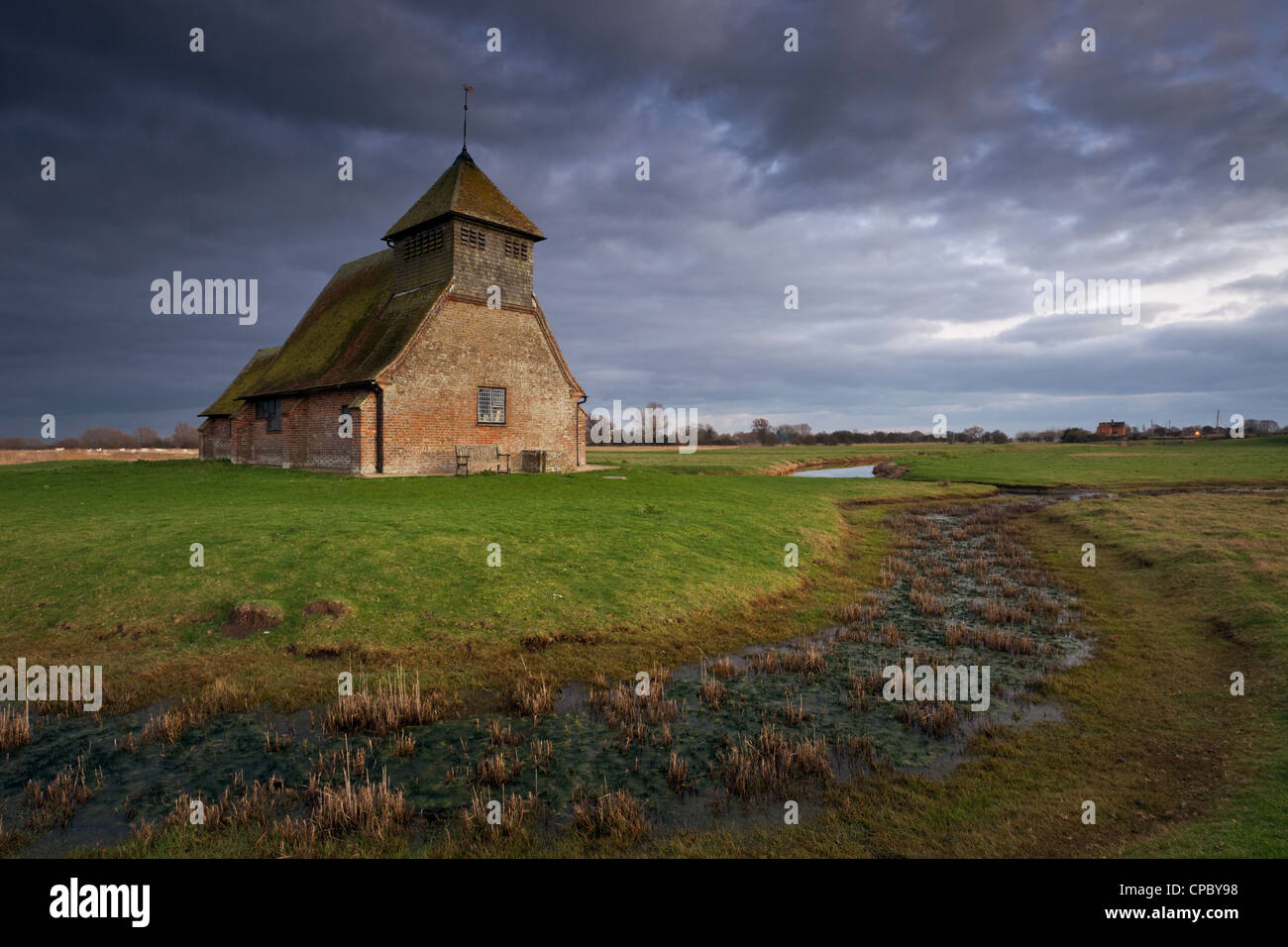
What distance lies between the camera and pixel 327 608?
12922 millimetres

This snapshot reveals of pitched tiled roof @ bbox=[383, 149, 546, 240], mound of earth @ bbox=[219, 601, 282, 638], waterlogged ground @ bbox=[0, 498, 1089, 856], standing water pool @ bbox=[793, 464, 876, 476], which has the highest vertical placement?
pitched tiled roof @ bbox=[383, 149, 546, 240]

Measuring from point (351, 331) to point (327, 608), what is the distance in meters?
29.3

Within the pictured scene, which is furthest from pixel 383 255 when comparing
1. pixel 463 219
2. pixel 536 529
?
pixel 536 529

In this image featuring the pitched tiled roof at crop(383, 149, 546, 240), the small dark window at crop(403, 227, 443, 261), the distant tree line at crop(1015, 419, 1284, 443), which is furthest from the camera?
the distant tree line at crop(1015, 419, 1284, 443)

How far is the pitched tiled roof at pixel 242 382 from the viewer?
46.4 m

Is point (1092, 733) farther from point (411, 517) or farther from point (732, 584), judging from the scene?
point (411, 517)

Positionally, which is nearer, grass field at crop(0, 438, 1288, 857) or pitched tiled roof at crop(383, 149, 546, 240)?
grass field at crop(0, 438, 1288, 857)

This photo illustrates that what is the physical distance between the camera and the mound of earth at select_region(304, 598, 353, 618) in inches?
505

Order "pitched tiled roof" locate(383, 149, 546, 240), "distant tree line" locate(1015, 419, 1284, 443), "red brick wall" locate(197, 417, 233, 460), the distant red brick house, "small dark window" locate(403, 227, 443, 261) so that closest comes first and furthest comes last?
the distant red brick house
"pitched tiled roof" locate(383, 149, 546, 240)
"small dark window" locate(403, 227, 443, 261)
"red brick wall" locate(197, 417, 233, 460)
"distant tree line" locate(1015, 419, 1284, 443)

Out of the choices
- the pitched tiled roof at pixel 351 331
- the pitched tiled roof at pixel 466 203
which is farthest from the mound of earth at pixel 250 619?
the pitched tiled roof at pixel 466 203

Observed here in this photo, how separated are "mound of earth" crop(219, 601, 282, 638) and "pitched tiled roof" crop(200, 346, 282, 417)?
3944 centimetres

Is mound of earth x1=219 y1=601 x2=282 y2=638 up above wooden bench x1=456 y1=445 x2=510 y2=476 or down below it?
below

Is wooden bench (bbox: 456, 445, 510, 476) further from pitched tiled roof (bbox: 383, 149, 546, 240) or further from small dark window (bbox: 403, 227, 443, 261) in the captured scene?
pitched tiled roof (bbox: 383, 149, 546, 240)

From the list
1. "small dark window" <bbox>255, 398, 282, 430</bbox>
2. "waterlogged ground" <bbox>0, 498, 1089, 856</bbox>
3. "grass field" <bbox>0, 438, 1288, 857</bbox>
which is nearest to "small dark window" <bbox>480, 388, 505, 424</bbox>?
"grass field" <bbox>0, 438, 1288, 857</bbox>
